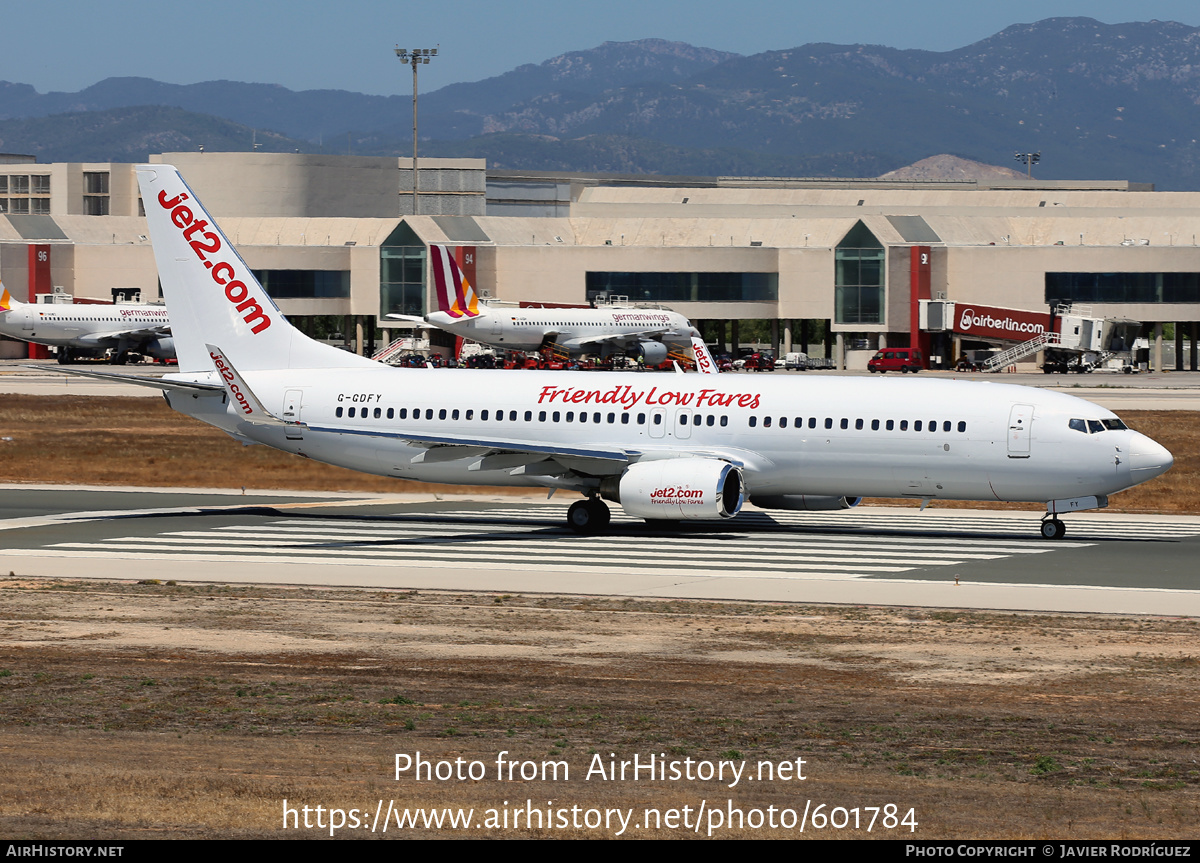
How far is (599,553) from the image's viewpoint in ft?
120

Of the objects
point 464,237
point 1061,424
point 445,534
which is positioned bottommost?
point 445,534

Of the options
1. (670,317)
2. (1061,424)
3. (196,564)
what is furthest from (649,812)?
(670,317)

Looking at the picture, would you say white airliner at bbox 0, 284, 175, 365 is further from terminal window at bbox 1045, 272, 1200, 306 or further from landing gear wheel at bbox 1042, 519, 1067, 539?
landing gear wheel at bbox 1042, 519, 1067, 539

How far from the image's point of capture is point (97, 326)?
137625 millimetres

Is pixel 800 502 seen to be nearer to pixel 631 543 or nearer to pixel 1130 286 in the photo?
pixel 631 543

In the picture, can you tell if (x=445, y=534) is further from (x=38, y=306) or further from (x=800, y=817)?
(x=38, y=306)

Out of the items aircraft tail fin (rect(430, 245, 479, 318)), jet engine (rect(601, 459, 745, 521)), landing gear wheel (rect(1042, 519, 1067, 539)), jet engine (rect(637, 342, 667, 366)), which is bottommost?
landing gear wheel (rect(1042, 519, 1067, 539))

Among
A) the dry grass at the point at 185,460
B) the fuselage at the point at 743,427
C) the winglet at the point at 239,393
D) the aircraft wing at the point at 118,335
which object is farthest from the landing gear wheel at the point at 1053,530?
the aircraft wing at the point at 118,335

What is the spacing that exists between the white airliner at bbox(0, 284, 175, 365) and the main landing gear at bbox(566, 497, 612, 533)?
102074mm

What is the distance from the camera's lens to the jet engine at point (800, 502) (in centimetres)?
4119

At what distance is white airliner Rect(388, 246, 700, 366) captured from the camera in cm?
13150

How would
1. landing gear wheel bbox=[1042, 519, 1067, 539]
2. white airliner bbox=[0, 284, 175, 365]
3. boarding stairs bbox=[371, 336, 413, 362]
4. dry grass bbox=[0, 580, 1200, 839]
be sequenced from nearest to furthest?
dry grass bbox=[0, 580, 1200, 839] → landing gear wheel bbox=[1042, 519, 1067, 539] → boarding stairs bbox=[371, 336, 413, 362] → white airliner bbox=[0, 284, 175, 365]

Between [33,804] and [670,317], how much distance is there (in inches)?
4833

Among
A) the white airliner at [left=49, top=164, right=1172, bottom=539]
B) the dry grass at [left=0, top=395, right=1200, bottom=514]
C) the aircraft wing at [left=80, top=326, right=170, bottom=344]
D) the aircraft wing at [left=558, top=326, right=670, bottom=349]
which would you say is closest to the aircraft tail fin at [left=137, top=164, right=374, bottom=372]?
the white airliner at [left=49, top=164, right=1172, bottom=539]
